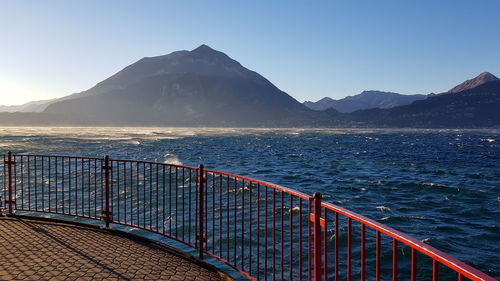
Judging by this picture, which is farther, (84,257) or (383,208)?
(383,208)

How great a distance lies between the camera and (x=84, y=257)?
17.8 ft

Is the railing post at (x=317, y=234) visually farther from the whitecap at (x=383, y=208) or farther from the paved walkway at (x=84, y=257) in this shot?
the whitecap at (x=383, y=208)

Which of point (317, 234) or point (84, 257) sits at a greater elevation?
point (317, 234)

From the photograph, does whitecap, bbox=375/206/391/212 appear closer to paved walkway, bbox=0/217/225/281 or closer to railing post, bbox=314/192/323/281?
paved walkway, bbox=0/217/225/281

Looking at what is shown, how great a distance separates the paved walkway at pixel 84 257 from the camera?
15.9ft

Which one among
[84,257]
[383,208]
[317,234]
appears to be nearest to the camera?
[317,234]

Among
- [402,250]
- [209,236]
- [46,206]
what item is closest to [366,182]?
[402,250]

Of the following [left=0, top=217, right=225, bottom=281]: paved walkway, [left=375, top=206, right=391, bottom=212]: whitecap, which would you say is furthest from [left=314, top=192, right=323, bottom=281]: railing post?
[left=375, top=206, right=391, bottom=212]: whitecap

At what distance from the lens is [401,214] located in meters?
15.1

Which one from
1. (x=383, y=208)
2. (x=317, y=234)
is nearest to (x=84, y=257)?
(x=317, y=234)

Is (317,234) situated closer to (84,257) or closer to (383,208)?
(84,257)

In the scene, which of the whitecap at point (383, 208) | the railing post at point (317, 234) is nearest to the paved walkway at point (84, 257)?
the railing post at point (317, 234)

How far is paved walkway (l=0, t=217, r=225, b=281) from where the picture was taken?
4836 millimetres

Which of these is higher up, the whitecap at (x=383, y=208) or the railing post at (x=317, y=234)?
the railing post at (x=317, y=234)
